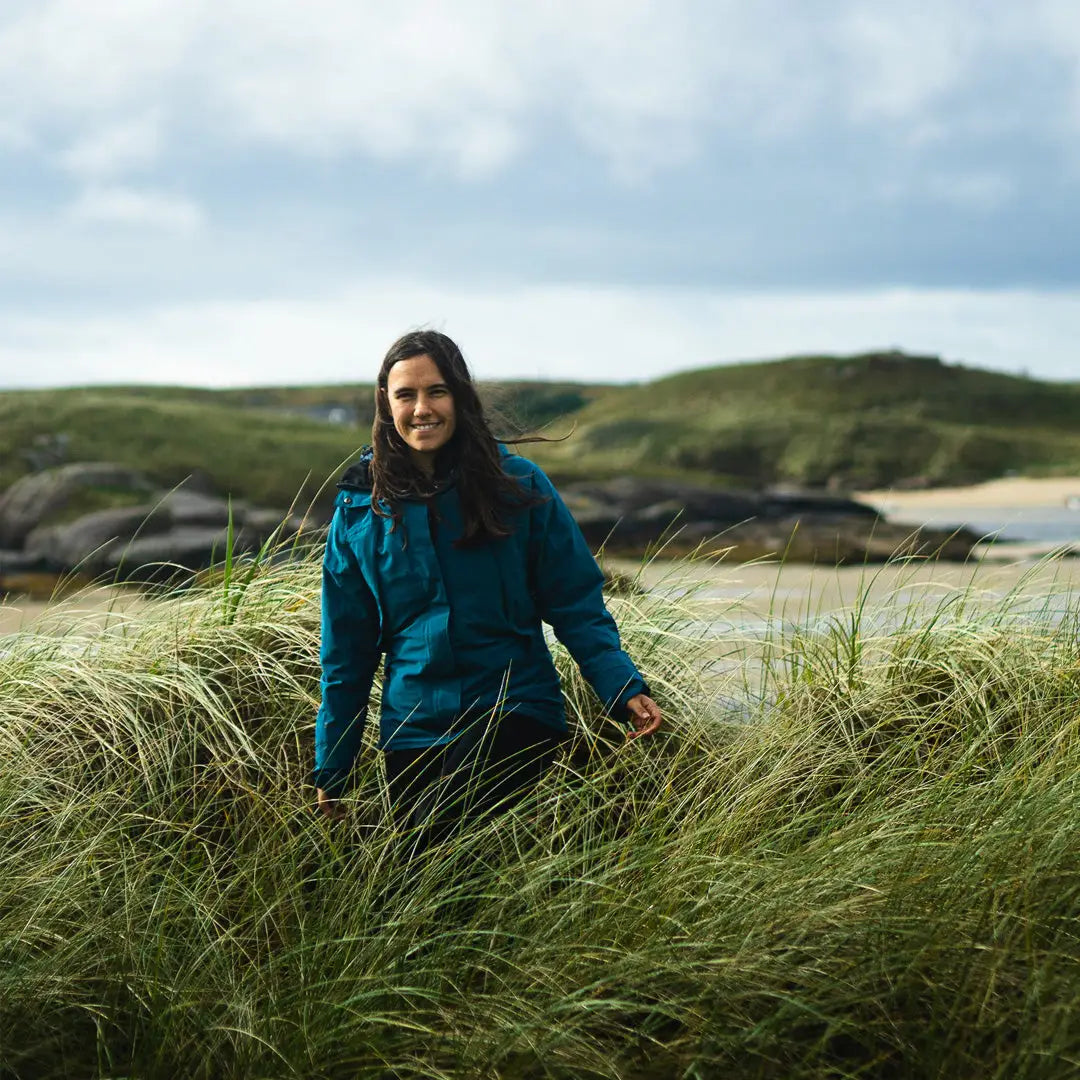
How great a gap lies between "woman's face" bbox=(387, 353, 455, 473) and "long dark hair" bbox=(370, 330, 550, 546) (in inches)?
0.9

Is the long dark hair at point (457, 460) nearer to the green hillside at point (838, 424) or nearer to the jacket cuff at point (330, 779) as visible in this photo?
the jacket cuff at point (330, 779)

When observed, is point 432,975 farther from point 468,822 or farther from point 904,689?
point 904,689

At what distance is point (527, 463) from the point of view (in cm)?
328

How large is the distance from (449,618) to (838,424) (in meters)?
58.0

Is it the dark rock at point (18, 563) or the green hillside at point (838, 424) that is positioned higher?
the green hillside at point (838, 424)

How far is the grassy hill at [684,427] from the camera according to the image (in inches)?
1047

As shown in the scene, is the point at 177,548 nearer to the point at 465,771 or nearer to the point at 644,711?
the point at 465,771

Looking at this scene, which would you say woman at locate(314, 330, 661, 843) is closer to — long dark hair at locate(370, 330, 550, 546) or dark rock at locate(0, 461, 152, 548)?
long dark hair at locate(370, 330, 550, 546)

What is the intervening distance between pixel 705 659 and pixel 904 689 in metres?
0.77

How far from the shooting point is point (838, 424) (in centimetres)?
5925

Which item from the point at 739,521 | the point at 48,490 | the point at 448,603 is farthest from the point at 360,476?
the point at 739,521

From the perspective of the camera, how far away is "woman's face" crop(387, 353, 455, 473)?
321 cm

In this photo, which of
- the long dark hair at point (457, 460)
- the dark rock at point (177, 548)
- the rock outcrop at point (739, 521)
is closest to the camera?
the long dark hair at point (457, 460)

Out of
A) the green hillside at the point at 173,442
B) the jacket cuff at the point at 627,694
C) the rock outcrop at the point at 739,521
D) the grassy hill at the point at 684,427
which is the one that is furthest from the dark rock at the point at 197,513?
the jacket cuff at the point at 627,694
